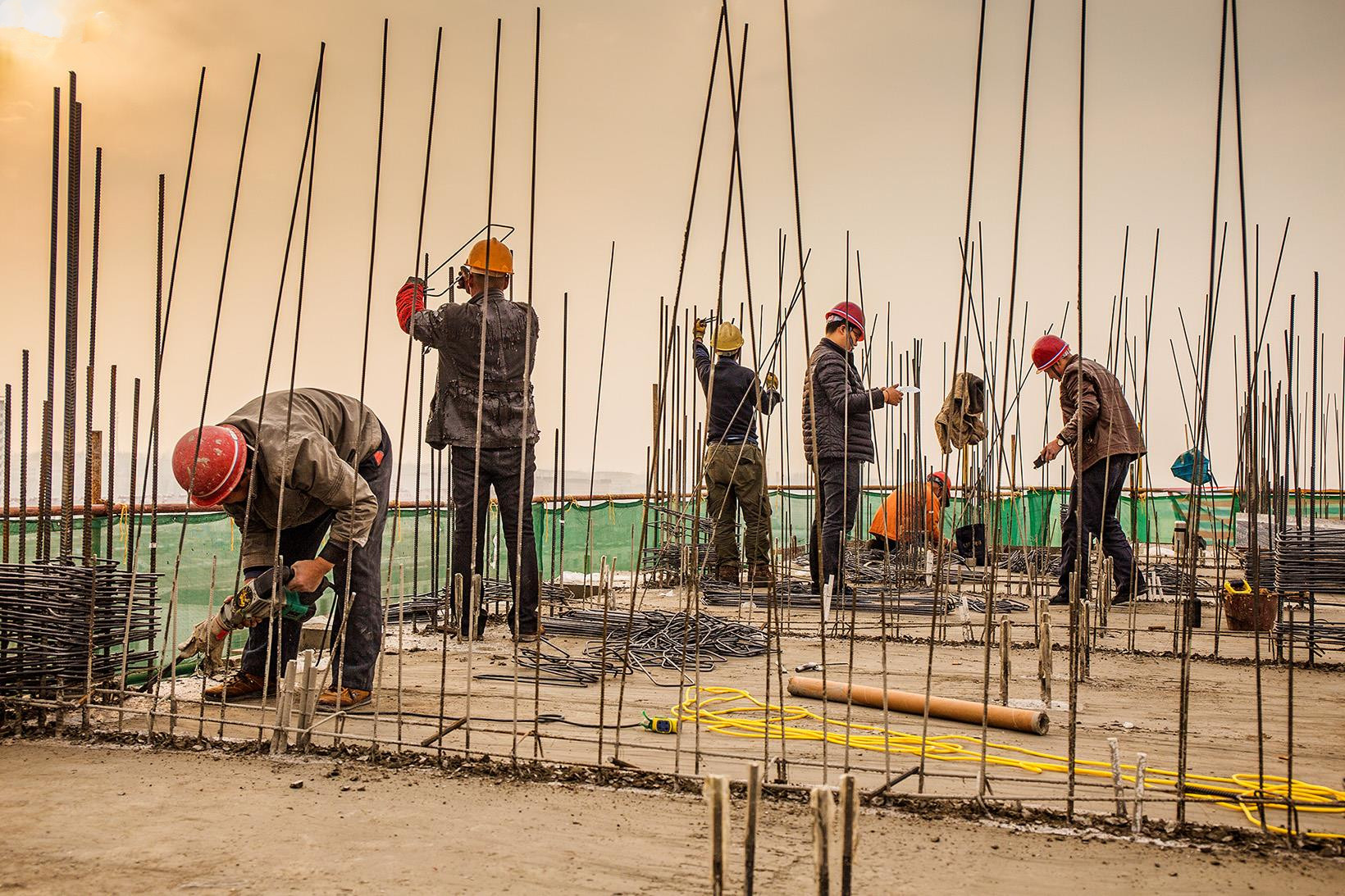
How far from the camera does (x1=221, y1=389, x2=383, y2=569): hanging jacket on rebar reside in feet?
8.75

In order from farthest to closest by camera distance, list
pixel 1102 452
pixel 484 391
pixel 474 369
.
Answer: pixel 1102 452 → pixel 474 369 → pixel 484 391

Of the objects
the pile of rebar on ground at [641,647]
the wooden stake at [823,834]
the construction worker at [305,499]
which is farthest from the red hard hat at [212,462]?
the wooden stake at [823,834]

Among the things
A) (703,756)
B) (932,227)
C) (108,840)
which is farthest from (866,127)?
(108,840)

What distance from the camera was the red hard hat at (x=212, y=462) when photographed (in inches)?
101

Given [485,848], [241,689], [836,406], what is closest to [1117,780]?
[485,848]

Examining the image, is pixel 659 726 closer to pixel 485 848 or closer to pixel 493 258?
pixel 485 848

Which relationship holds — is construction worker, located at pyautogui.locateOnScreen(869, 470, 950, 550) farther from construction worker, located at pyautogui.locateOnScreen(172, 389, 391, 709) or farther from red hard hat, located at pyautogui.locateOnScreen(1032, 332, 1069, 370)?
construction worker, located at pyautogui.locateOnScreen(172, 389, 391, 709)

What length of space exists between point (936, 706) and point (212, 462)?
206cm

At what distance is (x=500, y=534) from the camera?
5.94m

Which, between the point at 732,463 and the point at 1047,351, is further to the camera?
the point at 732,463

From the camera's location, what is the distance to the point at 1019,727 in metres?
2.52

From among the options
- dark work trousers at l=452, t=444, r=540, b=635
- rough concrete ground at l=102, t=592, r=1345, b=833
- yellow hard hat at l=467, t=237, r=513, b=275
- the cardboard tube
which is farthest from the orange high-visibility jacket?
yellow hard hat at l=467, t=237, r=513, b=275

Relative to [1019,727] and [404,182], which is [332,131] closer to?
[404,182]

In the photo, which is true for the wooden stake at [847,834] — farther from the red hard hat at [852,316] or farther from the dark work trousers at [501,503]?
the red hard hat at [852,316]
